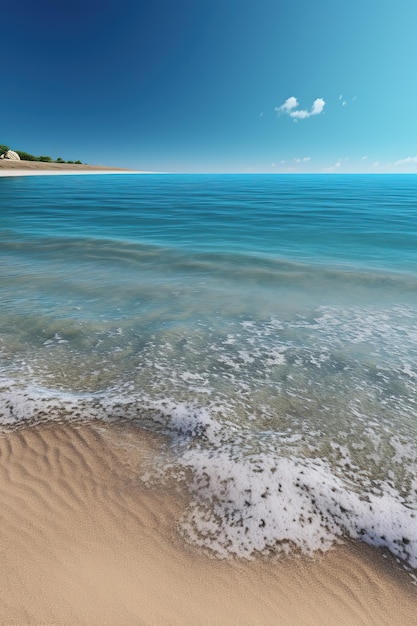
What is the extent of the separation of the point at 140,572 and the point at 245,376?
3.36 metres

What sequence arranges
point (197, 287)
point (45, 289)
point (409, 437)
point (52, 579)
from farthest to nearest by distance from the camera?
point (197, 287)
point (45, 289)
point (409, 437)
point (52, 579)

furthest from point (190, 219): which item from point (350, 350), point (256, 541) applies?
point (256, 541)

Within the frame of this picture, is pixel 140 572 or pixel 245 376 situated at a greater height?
pixel 245 376

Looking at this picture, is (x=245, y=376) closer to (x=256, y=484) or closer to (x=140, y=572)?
(x=256, y=484)

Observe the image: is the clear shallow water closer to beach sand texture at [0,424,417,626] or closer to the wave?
the wave

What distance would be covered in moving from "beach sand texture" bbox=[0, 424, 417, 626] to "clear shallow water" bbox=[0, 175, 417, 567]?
22 centimetres

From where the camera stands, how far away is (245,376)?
5.80 m

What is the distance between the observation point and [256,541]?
3.22 metres

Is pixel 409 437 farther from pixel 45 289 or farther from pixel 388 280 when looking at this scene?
pixel 45 289

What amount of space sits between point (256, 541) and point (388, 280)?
34.8 feet

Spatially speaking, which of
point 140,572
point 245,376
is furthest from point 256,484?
point 245,376

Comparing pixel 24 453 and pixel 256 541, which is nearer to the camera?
pixel 256 541

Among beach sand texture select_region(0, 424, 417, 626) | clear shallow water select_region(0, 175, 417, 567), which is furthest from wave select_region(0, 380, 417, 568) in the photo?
beach sand texture select_region(0, 424, 417, 626)

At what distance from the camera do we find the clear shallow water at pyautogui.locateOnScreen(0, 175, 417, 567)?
11.6ft
